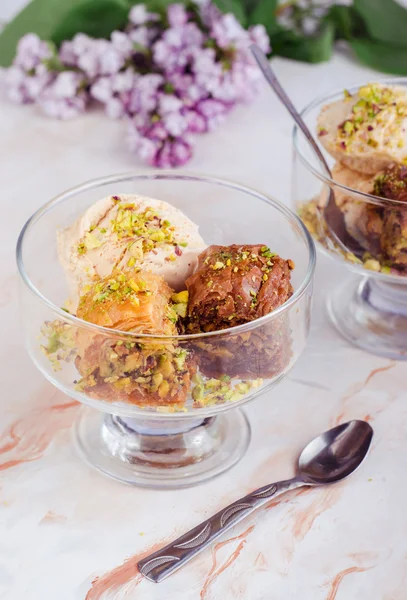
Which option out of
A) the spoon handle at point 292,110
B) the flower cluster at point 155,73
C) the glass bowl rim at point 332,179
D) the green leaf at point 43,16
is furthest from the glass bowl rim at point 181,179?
the green leaf at point 43,16

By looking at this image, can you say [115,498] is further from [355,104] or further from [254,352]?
[355,104]

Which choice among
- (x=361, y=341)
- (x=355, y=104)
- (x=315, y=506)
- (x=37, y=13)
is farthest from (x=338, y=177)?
(x=37, y=13)

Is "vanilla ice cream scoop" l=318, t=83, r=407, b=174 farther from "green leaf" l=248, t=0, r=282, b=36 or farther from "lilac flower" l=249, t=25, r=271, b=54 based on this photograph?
"green leaf" l=248, t=0, r=282, b=36

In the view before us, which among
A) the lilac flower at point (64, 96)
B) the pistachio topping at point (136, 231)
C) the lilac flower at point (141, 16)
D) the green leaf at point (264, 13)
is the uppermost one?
the lilac flower at point (141, 16)

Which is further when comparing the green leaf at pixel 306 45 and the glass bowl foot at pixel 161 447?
the green leaf at pixel 306 45

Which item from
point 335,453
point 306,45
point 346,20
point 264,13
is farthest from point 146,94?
point 335,453

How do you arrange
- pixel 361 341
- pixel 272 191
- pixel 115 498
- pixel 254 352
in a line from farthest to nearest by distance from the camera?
pixel 272 191, pixel 361 341, pixel 115 498, pixel 254 352

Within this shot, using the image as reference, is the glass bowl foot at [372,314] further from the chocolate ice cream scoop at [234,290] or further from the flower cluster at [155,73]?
the flower cluster at [155,73]
